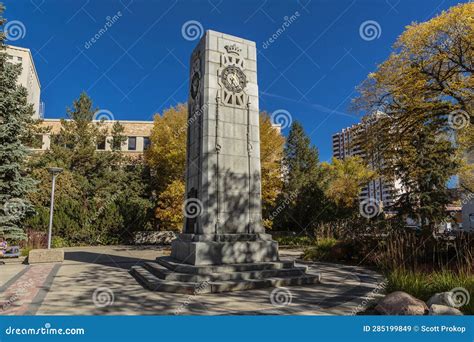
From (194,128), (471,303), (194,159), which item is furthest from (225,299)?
(194,128)

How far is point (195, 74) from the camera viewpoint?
11125 millimetres

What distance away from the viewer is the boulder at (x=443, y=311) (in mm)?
4569

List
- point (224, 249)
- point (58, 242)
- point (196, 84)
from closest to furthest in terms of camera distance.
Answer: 1. point (224, 249)
2. point (196, 84)
3. point (58, 242)

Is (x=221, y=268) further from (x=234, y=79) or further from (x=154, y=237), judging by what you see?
(x=154, y=237)

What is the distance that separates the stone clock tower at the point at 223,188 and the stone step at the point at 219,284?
0.08ft

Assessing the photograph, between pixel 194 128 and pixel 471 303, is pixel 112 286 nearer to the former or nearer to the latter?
pixel 194 128

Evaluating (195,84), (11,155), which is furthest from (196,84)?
(11,155)

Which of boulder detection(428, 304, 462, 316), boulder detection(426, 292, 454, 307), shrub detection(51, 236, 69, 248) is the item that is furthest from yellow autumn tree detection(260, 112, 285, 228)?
shrub detection(51, 236, 69, 248)

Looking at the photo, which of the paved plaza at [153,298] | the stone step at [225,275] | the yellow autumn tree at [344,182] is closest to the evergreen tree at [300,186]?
the yellow autumn tree at [344,182]

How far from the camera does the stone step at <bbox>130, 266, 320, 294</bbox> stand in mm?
7301

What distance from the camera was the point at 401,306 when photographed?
16.2 feet

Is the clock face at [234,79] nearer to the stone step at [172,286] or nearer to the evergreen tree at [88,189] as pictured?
the stone step at [172,286]

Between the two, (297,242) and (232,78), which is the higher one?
(232,78)

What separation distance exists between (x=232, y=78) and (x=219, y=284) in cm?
651
